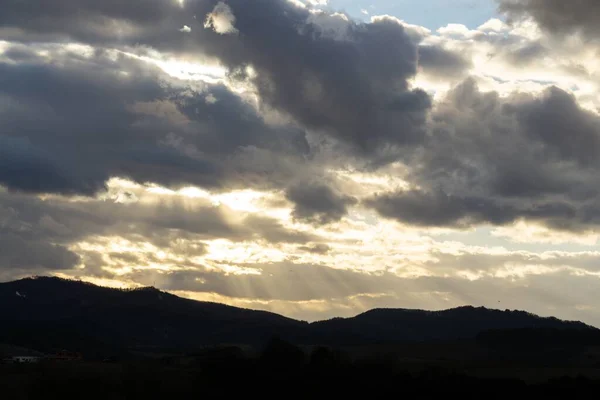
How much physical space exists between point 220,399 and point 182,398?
28.6ft

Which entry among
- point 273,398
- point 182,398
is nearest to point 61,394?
point 182,398

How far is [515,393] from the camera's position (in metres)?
186

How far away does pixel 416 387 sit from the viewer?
623 feet

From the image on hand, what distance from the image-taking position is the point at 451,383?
636ft

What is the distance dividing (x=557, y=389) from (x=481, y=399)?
71.2 feet

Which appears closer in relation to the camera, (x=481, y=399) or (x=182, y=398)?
(x=481, y=399)

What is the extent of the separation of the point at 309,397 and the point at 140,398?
1521 inches

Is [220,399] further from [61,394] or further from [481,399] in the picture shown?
[481,399]

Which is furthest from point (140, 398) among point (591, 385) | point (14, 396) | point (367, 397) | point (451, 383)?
point (591, 385)

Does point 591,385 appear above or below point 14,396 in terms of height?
above

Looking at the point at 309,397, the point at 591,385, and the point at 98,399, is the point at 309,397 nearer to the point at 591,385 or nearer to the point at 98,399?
the point at 98,399

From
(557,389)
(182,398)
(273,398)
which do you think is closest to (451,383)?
(557,389)

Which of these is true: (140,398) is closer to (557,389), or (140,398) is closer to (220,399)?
(220,399)

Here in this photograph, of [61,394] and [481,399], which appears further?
[61,394]
